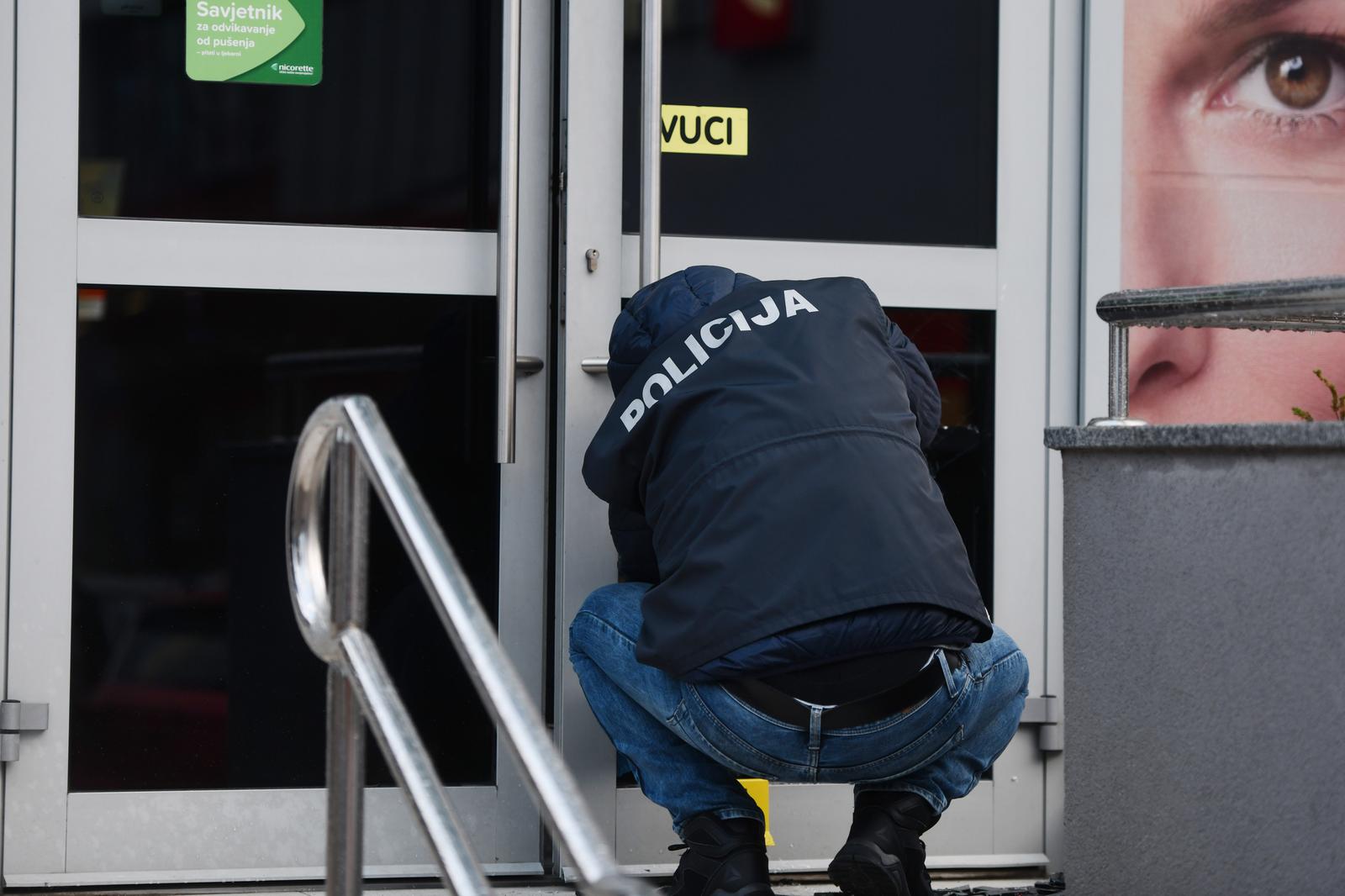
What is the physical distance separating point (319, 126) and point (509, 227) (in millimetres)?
449

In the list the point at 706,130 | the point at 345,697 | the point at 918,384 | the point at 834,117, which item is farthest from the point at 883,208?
the point at 345,697

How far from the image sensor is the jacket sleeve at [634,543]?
2.62 meters

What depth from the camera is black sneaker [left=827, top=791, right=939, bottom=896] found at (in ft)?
7.73

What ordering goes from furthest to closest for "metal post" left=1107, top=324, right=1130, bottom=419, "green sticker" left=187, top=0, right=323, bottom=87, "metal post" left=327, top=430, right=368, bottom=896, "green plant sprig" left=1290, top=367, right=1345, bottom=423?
"green plant sprig" left=1290, top=367, right=1345, bottom=423, "green sticker" left=187, top=0, right=323, bottom=87, "metal post" left=1107, top=324, right=1130, bottom=419, "metal post" left=327, top=430, right=368, bottom=896

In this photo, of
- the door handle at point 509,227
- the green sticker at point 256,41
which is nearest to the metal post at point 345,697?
the door handle at point 509,227

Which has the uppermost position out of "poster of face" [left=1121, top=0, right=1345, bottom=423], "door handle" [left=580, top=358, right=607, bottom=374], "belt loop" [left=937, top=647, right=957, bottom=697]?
"poster of face" [left=1121, top=0, right=1345, bottom=423]

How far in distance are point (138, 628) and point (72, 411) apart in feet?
1.42

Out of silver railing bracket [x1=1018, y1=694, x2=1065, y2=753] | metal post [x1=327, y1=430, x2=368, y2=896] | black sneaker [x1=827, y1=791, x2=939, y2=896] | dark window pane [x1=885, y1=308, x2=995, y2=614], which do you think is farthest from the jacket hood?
silver railing bracket [x1=1018, y1=694, x2=1065, y2=753]

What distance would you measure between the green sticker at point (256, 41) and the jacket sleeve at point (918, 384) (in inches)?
50.1

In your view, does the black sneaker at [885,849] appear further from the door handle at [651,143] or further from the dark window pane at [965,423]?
the door handle at [651,143]

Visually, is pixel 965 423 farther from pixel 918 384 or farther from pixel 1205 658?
pixel 1205 658

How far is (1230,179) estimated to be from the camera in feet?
10.7

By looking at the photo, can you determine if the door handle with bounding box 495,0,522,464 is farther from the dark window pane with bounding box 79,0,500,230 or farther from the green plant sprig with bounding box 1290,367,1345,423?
the green plant sprig with bounding box 1290,367,1345,423

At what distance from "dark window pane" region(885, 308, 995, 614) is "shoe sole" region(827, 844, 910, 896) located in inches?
36.4
